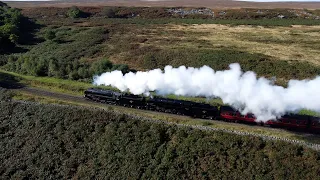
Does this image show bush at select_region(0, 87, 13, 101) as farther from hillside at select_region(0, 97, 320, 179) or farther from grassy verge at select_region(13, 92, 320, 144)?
hillside at select_region(0, 97, 320, 179)

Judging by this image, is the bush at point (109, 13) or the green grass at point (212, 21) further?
the bush at point (109, 13)

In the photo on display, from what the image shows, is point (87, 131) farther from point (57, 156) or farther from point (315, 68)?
point (315, 68)

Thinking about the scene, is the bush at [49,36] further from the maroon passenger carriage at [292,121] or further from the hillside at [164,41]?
the maroon passenger carriage at [292,121]

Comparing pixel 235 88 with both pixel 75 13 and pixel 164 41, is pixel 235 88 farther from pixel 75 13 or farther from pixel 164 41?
pixel 75 13

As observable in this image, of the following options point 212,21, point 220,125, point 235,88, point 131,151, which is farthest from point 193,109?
point 212,21

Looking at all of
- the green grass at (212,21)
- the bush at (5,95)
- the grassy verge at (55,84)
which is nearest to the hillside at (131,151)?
the bush at (5,95)

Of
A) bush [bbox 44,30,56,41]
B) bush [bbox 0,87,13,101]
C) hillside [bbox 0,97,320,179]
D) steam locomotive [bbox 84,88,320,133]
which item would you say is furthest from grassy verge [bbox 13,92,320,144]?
bush [bbox 44,30,56,41]
